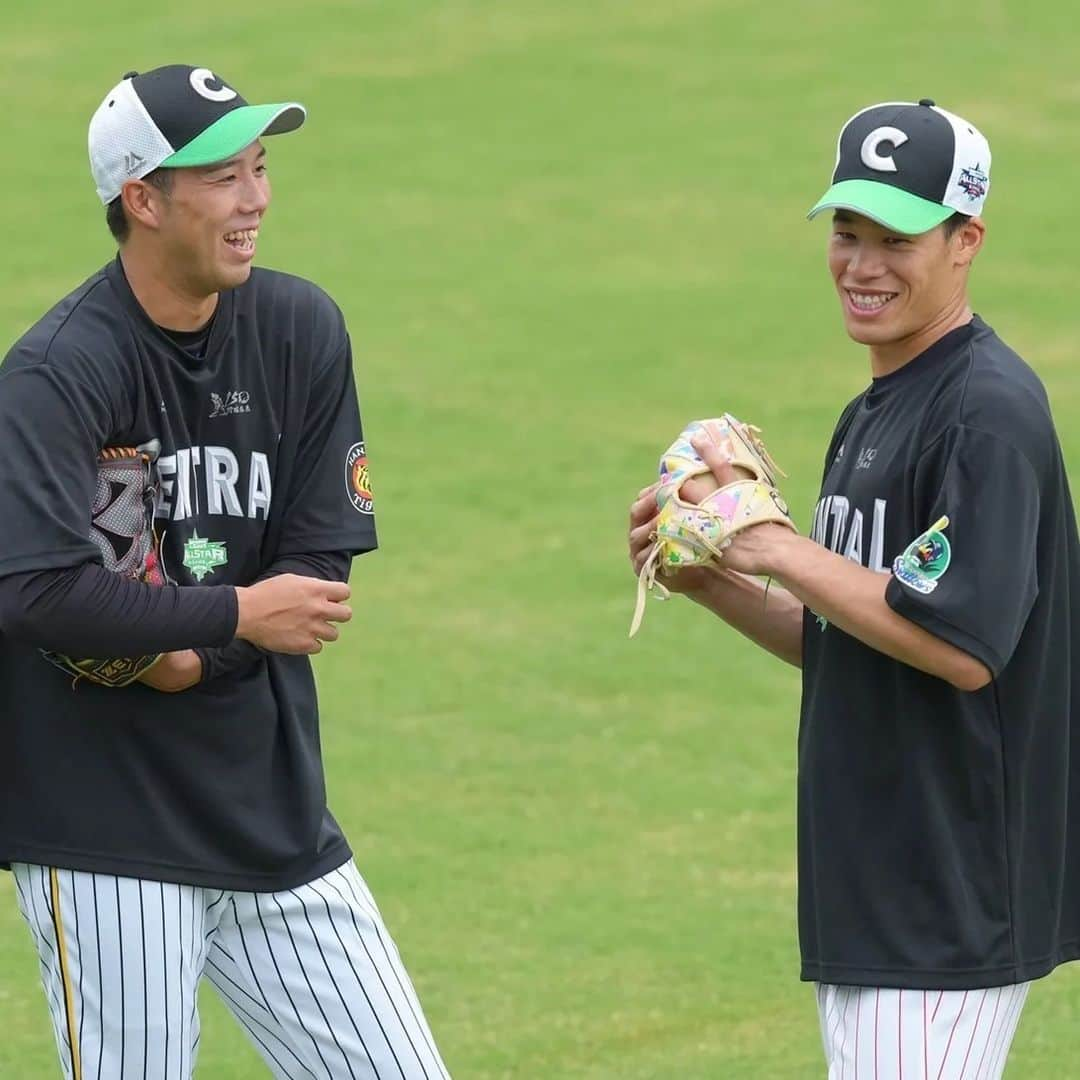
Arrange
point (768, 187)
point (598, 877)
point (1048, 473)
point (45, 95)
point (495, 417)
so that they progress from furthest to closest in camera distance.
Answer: point (45, 95) → point (768, 187) → point (495, 417) → point (598, 877) → point (1048, 473)

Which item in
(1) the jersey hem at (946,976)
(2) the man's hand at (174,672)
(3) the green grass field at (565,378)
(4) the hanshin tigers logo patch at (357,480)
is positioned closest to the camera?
(1) the jersey hem at (946,976)

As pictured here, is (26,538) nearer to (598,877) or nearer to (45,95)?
(598,877)

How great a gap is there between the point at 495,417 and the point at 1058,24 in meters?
9.47

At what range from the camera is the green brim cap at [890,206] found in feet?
13.3

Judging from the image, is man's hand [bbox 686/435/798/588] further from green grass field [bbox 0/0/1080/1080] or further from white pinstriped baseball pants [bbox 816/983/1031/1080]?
green grass field [bbox 0/0/1080/1080]

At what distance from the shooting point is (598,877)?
7.84 meters

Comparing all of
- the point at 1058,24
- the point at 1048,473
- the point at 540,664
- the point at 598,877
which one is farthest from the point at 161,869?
the point at 1058,24

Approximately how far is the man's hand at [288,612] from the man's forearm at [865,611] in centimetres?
89

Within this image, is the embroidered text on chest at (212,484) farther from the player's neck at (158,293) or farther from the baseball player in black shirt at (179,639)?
the player's neck at (158,293)

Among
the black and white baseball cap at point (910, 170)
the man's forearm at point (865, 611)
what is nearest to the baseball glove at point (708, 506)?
the man's forearm at point (865, 611)

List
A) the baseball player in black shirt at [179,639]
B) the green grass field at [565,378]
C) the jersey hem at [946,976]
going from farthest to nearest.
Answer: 1. the green grass field at [565,378]
2. the baseball player in black shirt at [179,639]
3. the jersey hem at [946,976]

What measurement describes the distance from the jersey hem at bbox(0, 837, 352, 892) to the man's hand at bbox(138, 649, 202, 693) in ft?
1.09

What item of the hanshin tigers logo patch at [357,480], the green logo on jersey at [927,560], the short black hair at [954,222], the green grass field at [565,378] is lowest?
the green grass field at [565,378]

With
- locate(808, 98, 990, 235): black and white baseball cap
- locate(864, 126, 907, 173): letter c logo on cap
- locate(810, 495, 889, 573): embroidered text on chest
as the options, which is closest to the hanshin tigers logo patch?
locate(810, 495, 889, 573): embroidered text on chest
